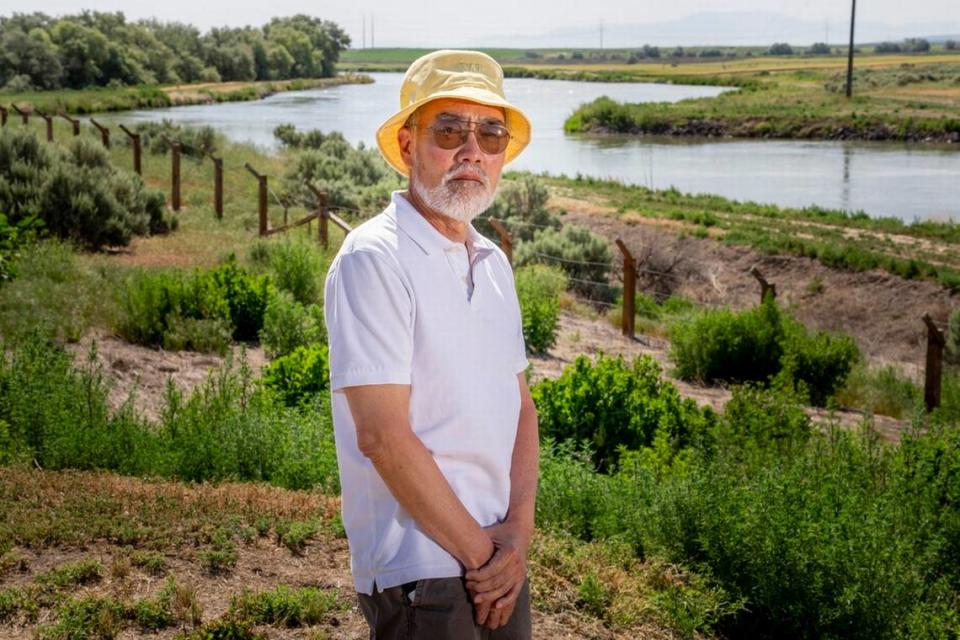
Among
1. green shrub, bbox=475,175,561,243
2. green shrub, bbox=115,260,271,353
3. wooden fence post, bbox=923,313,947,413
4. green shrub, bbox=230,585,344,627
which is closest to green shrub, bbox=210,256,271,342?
green shrub, bbox=115,260,271,353

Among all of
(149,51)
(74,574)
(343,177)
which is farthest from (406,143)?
(149,51)

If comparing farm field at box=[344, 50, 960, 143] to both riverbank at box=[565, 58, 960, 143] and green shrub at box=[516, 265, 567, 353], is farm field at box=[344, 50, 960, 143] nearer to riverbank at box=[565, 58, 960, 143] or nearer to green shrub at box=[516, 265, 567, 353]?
riverbank at box=[565, 58, 960, 143]

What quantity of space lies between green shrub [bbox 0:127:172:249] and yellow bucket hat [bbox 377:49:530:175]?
14633 mm

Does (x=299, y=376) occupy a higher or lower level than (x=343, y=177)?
lower

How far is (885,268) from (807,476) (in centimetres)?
1880

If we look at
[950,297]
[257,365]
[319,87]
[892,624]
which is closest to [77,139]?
[257,365]

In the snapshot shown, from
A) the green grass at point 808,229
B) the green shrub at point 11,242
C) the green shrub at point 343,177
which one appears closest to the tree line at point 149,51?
the green shrub at point 343,177

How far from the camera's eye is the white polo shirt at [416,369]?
97.0 inches

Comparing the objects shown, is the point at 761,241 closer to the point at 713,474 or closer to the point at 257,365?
the point at 257,365

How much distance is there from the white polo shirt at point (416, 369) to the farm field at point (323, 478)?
68.0 inches

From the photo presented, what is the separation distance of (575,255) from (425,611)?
64.2 ft

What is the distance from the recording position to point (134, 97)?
7731 centimetres

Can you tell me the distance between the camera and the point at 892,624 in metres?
4.82

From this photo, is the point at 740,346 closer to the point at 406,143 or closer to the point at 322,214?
the point at 322,214
